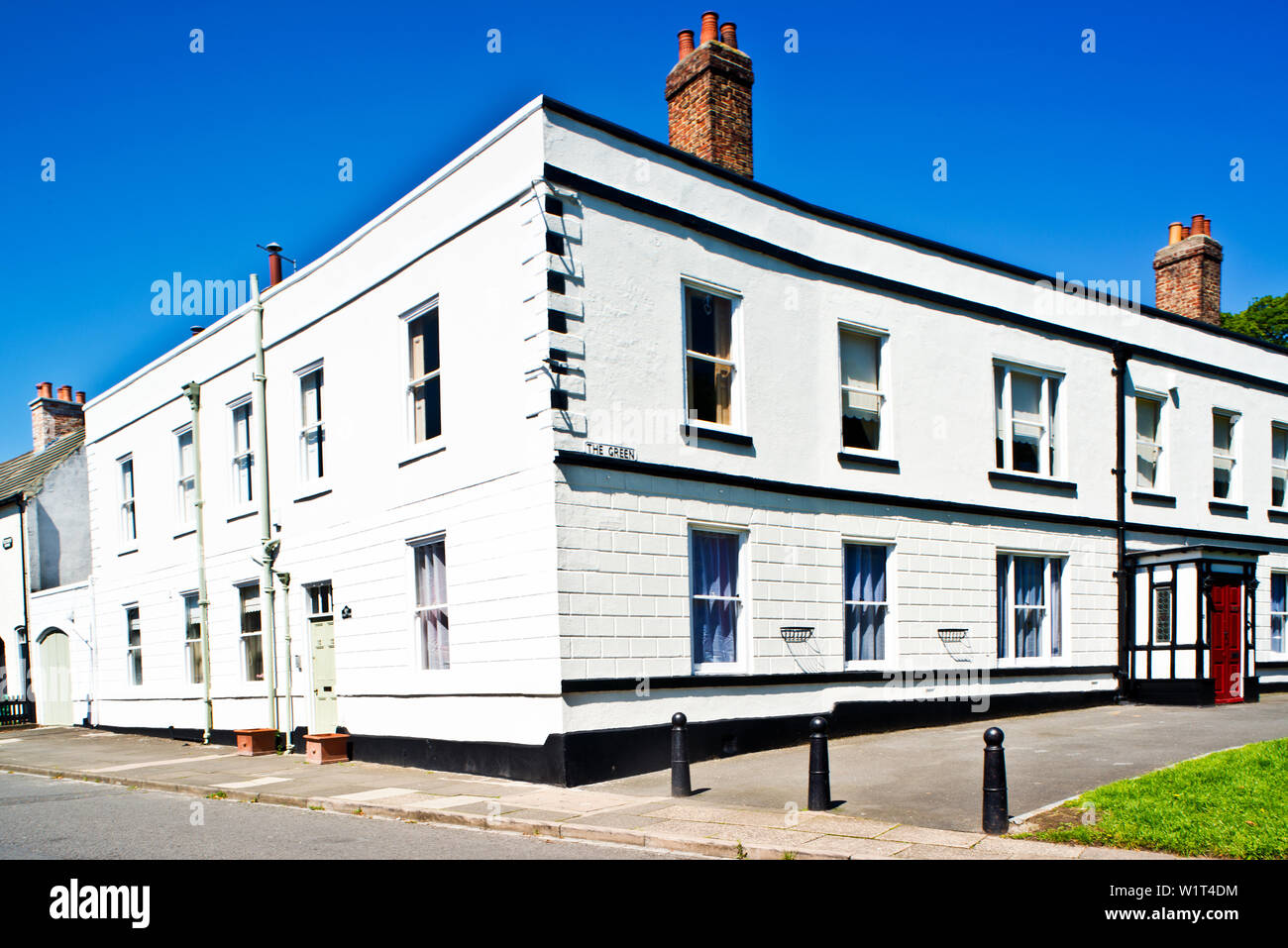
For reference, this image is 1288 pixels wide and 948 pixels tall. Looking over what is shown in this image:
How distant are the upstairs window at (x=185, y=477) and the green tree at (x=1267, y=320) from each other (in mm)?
39816

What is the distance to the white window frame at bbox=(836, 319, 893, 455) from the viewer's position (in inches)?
650

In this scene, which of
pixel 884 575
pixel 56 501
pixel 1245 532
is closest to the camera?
pixel 884 575

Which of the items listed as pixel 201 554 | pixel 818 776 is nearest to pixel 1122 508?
pixel 818 776

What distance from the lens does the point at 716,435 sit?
1434 cm

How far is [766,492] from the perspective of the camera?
15.0 meters

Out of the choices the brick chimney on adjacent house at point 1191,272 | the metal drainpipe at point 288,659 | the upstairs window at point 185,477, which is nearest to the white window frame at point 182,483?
the upstairs window at point 185,477

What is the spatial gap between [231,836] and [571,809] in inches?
126

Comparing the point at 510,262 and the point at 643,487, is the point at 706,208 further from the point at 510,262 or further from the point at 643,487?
the point at 643,487

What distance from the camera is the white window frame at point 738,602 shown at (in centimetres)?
1403

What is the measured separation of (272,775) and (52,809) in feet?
9.53

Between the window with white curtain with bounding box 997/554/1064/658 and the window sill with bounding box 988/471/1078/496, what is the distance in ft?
4.21

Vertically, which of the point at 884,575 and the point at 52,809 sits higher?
the point at 884,575

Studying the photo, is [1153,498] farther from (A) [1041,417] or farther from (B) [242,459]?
(B) [242,459]
